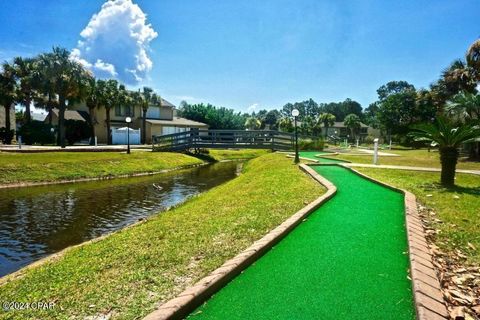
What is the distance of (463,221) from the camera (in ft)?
21.6

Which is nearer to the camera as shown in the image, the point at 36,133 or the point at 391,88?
the point at 36,133

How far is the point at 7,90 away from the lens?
3606 centimetres

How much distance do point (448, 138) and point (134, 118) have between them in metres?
42.7

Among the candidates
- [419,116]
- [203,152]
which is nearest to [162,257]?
[203,152]

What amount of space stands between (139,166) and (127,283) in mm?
19337

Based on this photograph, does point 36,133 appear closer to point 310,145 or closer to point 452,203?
point 310,145

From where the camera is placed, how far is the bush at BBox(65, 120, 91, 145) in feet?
128

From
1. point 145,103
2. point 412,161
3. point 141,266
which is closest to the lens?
point 141,266

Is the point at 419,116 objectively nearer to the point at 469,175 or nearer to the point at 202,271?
the point at 469,175

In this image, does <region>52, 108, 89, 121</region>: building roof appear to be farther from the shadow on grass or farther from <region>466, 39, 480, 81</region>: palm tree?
the shadow on grass

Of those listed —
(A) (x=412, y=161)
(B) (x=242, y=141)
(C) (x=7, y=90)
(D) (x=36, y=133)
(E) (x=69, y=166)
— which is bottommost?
(E) (x=69, y=166)

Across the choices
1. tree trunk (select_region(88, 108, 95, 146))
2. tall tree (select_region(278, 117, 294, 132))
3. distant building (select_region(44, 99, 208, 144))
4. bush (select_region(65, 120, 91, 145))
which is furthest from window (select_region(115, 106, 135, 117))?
tall tree (select_region(278, 117, 294, 132))

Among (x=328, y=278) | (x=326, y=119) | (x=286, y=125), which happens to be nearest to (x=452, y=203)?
(x=328, y=278)

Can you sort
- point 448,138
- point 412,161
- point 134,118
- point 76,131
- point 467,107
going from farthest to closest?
1. point 134,118
2. point 76,131
3. point 467,107
4. point 412,161
5. point 448,138
